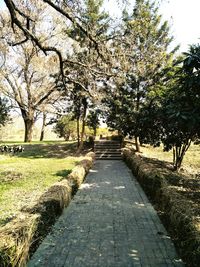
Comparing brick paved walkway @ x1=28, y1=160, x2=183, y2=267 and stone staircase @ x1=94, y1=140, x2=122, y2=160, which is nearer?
brick paved walkway @ x1=28, y1=160, x2=183, y2=267

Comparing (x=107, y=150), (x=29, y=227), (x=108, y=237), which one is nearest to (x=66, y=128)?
(x=107, y=150)

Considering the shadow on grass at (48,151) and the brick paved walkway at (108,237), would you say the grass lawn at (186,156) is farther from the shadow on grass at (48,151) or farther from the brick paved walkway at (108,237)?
the brick paved walkway at (108,237)

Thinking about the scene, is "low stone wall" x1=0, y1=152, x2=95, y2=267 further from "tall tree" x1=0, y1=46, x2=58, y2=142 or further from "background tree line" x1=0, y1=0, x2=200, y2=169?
"tall tree" x1=0, y1=46, x2=58, y2=142

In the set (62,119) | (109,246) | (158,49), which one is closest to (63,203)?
(109,246)

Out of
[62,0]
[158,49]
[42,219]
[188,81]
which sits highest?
[158,49]

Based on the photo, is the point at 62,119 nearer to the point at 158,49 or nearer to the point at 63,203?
the point at 158,49

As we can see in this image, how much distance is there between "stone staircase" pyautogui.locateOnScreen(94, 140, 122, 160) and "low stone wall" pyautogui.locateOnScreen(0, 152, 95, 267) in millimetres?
15651

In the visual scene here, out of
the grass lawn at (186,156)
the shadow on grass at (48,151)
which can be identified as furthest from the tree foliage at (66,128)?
the grass lawn at (186,156)

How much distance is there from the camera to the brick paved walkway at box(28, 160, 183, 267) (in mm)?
5641

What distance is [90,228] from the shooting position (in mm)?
7516

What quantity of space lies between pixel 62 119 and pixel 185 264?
33.3 metres

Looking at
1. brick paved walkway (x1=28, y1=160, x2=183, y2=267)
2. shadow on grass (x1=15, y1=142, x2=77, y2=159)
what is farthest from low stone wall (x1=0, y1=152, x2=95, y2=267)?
shadow on grass (x1=15, y1=142, x2=77, y2=159)

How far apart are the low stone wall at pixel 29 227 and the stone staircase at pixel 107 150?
51.3 ft

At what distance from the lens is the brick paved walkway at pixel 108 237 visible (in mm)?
5641
